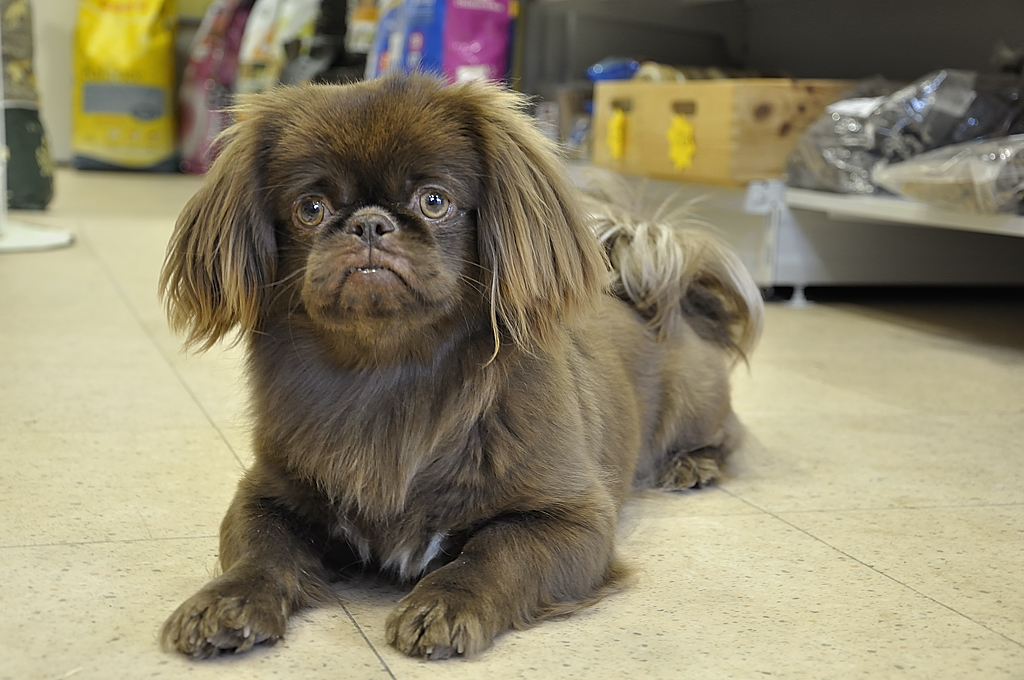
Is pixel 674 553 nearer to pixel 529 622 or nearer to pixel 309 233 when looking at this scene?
pixel 529 622

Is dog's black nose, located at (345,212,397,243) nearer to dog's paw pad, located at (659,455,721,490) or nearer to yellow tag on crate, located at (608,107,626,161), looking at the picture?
dog's paw pad, located at (659,455,721,490)

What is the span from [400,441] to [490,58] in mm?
4574

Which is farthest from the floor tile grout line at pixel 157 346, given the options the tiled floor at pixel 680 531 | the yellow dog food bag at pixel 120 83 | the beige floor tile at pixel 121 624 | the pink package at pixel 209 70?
the yellow dog food bag at pixel 120 83

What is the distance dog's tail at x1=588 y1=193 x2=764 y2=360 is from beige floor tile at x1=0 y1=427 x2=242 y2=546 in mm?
854

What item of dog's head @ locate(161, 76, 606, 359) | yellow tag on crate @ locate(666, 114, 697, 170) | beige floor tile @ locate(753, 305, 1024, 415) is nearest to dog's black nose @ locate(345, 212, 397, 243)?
dog's head @ locate(161, 76, 606, 359)

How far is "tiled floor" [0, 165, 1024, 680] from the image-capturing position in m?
1.36

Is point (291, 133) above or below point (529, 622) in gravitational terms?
above

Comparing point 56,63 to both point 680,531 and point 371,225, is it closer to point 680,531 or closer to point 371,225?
point 680,531

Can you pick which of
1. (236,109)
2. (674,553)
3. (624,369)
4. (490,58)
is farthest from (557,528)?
(490,58)

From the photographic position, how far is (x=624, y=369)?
204 centimetres

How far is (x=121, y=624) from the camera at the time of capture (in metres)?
1.41

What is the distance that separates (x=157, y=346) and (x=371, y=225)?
6.67 ft

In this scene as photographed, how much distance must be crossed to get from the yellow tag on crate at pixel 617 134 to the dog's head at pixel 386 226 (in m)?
3.41

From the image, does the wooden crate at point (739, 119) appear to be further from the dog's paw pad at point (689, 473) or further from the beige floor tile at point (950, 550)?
the beige floor tile at point (950, 550)
